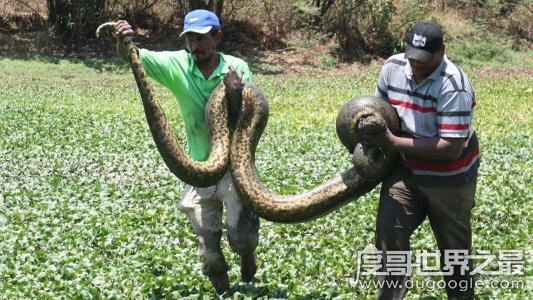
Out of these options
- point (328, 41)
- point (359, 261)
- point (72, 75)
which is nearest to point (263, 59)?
point (328, 41)

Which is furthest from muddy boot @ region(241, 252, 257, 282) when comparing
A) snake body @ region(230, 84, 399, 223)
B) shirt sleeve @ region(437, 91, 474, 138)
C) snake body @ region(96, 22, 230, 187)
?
shirt sleeve @ region(437, 91, 474, 138)

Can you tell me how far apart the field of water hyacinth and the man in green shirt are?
0.39 metres

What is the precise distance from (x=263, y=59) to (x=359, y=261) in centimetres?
2299

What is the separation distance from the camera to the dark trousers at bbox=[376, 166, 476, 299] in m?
5.49

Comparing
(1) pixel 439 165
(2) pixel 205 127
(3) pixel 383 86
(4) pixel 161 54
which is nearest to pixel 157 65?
(4) pixel 161 54

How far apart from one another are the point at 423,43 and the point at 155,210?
495 centimetres

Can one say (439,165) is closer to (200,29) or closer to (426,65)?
(426,65)

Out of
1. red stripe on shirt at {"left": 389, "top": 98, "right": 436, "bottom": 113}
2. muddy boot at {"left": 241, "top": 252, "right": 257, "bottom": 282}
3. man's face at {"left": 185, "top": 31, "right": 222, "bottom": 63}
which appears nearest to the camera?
red stripe on shirt at {"left": 389, "top": 98, "right": 436, "bottom": 113}

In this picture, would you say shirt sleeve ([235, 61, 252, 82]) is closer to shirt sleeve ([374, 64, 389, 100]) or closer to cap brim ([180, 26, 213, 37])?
cap brim ([180, 26, 213, 37])

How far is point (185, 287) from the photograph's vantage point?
627 cm

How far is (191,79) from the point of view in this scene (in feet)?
19.3

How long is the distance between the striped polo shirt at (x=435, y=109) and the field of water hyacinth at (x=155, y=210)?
1.21 metres

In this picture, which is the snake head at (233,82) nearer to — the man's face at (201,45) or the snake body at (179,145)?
the snake body at (179,145)

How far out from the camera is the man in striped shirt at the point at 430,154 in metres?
5.15
